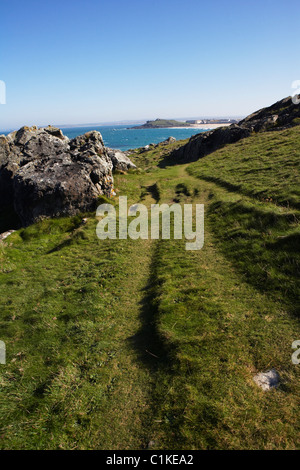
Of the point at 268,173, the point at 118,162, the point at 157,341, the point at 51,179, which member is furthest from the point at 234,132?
the point at 157,341

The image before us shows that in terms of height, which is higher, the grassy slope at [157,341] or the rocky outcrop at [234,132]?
the rocky outcrop at [234,132]

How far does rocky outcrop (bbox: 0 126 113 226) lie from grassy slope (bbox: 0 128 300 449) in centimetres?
993

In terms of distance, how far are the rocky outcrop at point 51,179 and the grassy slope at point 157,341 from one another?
391 inches

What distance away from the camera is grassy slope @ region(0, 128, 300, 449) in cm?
750

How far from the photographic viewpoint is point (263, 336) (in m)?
10.0

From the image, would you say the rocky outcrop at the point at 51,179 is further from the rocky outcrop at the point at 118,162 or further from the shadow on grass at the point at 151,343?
the shadow on grass at the point at 151,343

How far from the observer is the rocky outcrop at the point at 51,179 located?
29.7 meters

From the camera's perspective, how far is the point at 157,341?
10789mm

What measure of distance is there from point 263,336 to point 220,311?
87.3 inches


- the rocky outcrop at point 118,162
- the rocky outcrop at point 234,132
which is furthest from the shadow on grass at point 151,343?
the rocky outcrop at point 234,132

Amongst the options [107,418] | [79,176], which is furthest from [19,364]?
[79,176]

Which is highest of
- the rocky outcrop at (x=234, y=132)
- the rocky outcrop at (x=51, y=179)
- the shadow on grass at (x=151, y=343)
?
the rocky outcrop at (x=234, y=132)

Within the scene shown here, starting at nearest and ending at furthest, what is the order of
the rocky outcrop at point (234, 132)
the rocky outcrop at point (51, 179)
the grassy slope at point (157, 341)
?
the grassy slope at point (157, 341), the rocky outcrop at point (51, 179), the rocky outcrop at point (234, 132)

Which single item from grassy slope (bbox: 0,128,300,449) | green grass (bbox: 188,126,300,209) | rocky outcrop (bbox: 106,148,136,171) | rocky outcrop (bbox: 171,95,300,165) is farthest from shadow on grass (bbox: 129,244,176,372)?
rocky outcrop (bbox: 171,95,300,165)
